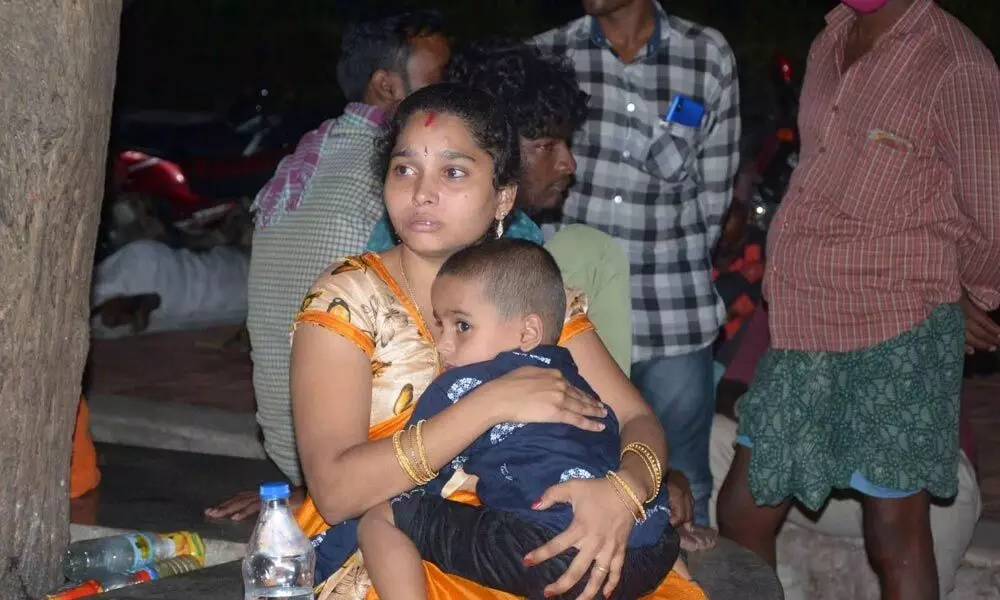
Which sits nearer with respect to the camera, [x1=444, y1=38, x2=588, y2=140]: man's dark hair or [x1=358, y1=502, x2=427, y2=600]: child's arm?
[x1=358, y1=502, x2=427, y2=600]: child's arm

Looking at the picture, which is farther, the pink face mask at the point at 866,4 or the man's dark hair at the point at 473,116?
the pink face mask at the point at 866,4

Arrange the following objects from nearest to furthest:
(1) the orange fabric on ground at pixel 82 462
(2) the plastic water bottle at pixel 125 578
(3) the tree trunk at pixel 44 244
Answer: (3) the tree trunk at pixel 44 244, (2) the plastic water bottle at pixel 125 578, (1) the orange fabric on ground at pixel 82 462

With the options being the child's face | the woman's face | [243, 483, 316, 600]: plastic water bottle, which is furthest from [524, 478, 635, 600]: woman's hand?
the woman's face

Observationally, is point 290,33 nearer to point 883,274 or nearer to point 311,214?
point 311,214

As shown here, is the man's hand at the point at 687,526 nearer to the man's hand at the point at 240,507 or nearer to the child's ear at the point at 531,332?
the child's ear at the point at 531,332

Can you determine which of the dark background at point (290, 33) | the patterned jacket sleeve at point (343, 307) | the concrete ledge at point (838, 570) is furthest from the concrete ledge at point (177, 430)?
the dark background at point (290, 33)

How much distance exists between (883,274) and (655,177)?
39.5 inches

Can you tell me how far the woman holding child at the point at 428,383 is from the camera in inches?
117

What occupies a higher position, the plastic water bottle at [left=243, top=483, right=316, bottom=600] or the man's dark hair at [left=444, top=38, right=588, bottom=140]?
the man's dark hair at [left=444, top=38, right=588, bottom=140]

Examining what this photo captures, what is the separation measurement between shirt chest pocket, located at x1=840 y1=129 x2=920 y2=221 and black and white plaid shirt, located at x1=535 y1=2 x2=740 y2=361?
0.86m

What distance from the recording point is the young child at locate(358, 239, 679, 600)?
293cm

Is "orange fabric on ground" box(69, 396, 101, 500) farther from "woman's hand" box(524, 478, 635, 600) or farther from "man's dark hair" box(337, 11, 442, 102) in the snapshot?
"woman's hand" box(524, 478, 635, 600)

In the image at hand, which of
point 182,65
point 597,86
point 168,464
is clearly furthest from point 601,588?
point 182,65

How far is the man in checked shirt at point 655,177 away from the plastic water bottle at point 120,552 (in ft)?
5.66
